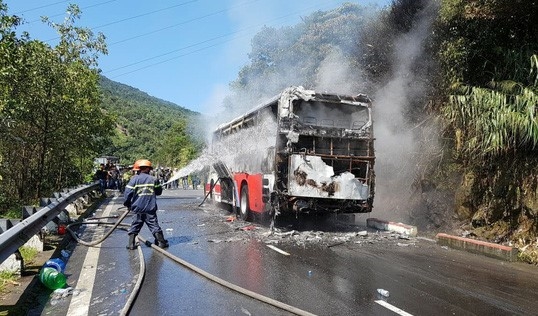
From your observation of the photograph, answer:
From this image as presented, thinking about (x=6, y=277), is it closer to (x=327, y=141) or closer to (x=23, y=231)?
(x=23, y=231)

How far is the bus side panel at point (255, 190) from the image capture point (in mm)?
11742

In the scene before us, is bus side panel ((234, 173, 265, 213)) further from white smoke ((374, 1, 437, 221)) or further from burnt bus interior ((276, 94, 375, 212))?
white smoke ((374, 1, 437, 221))

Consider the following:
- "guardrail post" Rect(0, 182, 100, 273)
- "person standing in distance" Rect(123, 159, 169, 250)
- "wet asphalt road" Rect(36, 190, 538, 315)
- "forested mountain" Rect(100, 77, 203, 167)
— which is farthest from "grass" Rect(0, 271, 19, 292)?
"forested mountain" Rect(100, 77, 203, 167)

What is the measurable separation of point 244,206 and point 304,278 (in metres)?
6.97

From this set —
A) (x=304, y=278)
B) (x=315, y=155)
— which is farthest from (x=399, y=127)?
(x=304, y=278)

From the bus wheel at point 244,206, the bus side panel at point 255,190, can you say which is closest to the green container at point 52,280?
the bus side panel at point 255,190

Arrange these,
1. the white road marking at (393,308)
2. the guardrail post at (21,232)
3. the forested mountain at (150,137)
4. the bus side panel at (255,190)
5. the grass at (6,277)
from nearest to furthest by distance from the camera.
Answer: the white road marking at (393,308) < the guardrail post at (21,232) < the grass at (6,277) < the bus side panel at (255,190) < the forested mountain at (150,137)

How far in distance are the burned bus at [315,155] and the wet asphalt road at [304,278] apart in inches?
36.0

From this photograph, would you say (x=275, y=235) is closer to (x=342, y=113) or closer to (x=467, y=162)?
(x=342, y=113)

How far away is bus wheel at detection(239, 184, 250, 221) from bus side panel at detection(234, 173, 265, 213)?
0.24 meters

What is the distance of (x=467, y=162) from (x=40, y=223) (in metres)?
9.41

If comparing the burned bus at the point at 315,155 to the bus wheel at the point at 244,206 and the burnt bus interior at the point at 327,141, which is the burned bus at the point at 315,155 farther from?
the bus wheel at the point at 244,206

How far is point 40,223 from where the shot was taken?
7.15 m

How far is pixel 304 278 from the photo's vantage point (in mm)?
6492
